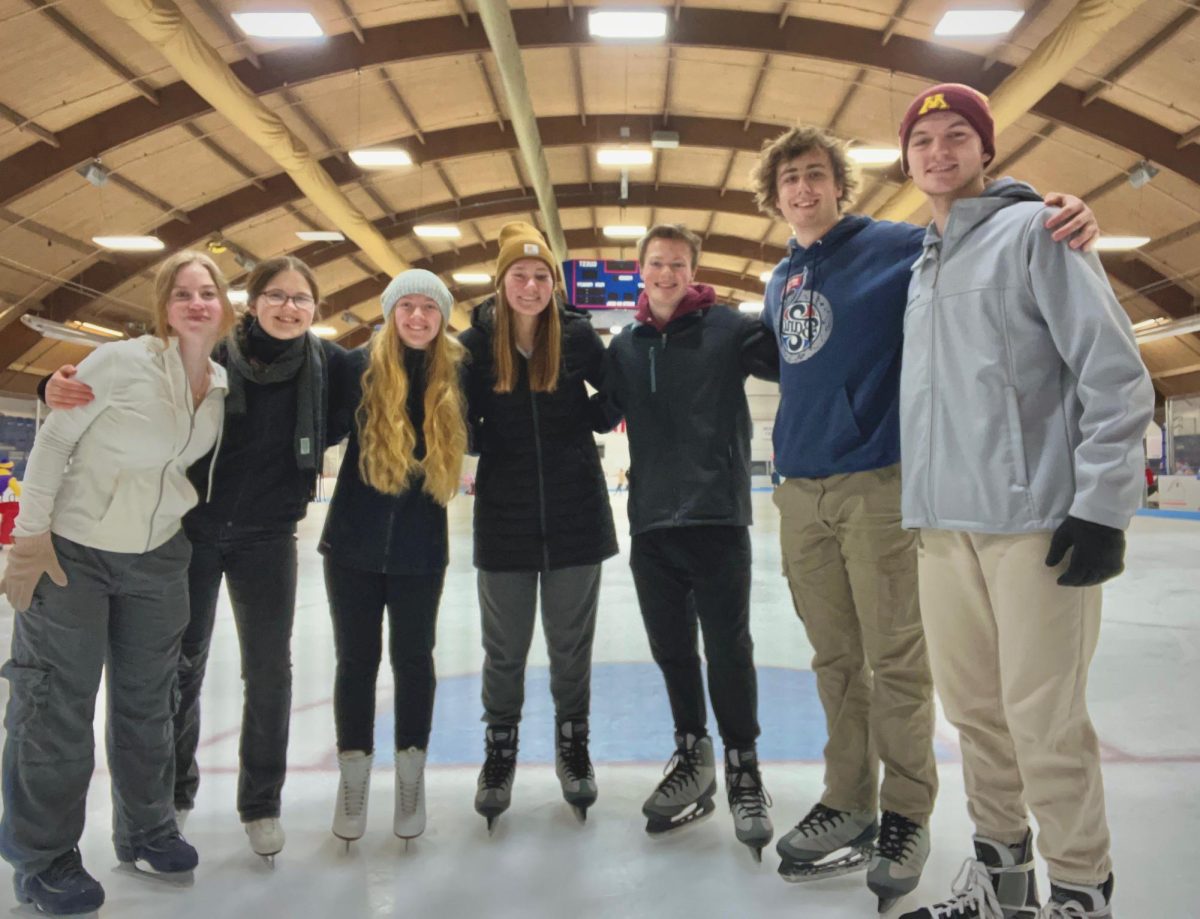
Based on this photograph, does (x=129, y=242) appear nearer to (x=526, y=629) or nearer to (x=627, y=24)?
(x=627, y=24)

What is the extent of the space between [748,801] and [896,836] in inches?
15.5

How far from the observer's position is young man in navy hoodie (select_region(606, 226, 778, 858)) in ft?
7.14

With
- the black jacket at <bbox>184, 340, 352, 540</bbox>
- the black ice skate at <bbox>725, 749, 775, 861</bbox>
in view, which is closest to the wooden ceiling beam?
the black jacket at <bbox>184, 340, 352, 540</bbox>

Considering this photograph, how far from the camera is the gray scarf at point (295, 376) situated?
2.06 meters

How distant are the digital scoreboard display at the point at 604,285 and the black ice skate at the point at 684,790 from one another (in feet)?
38.9

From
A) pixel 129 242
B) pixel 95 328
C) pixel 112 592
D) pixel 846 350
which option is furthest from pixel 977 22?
pixel 95 328

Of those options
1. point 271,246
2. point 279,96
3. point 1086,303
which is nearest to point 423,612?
point 1086,303

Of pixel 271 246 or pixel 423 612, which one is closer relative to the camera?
pixel 423 612

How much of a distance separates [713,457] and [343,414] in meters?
1.09

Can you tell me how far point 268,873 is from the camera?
1957mm

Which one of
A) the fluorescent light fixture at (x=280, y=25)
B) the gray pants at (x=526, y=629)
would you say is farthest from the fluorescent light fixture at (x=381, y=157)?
the gray pants at (x=526, y=629)

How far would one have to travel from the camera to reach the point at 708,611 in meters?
2.19

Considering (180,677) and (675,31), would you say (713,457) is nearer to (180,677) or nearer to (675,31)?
(180,677)

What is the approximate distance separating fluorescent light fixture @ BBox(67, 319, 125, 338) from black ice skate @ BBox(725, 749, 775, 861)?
19.1 metres
